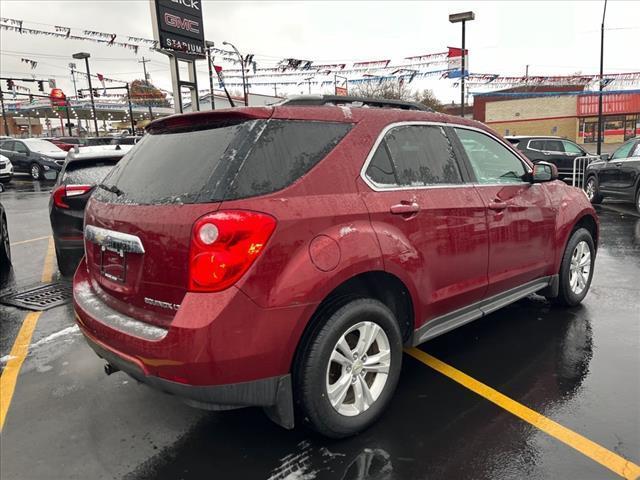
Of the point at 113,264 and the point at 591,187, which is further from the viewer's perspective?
the point at 591,187

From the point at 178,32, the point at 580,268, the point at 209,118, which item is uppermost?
the point at 178,32

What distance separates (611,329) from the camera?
4191 millimetres

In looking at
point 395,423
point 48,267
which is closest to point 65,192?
point 48,267

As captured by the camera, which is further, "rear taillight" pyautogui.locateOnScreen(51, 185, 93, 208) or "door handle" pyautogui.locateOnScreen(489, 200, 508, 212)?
"rear taillight" pyautogui.locateOnScreen(51, 185, 93, 208)

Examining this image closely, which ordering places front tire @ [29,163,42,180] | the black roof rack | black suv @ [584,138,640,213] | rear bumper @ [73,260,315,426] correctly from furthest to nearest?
front tire @ [29,163,42,180], black suv @ [584,138,640,213], the black roof rack, rear bumper @ [73,260,315,426]

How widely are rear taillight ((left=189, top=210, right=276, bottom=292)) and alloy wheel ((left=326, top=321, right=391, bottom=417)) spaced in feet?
2.33

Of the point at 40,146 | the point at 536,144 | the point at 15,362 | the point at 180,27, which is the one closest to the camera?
the point at 15,362

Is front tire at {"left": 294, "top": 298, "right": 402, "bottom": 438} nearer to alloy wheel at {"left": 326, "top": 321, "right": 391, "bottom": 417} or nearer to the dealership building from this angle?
alloy wheel at {"left": 326, "top": 321, "right": 391, "bottom": 417}

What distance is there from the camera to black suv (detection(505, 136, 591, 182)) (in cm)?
1609

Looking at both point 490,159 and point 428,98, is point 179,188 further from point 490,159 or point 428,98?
point 428,98

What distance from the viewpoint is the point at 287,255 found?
2.32 m

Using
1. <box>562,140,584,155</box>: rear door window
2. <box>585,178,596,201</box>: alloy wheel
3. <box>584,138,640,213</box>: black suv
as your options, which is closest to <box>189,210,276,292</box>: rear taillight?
<box>584,138,640,213</box>: black suv

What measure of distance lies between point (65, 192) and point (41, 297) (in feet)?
3.93

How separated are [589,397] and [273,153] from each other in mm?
2495
